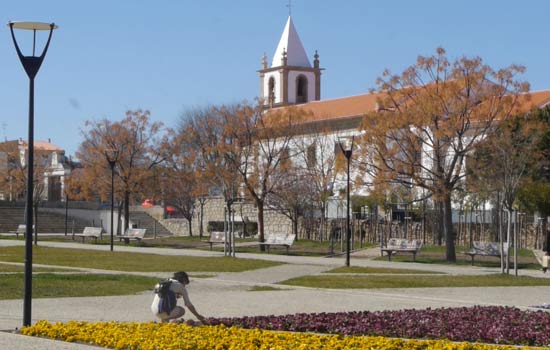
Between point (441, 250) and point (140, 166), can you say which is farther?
point (140, 166)

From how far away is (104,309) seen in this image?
15.6m

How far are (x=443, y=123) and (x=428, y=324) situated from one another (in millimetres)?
19312

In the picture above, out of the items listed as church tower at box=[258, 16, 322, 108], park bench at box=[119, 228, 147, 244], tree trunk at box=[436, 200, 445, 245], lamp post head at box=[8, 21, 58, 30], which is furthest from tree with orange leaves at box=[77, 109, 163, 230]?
church tower at box=[258, 16, 322, 108]

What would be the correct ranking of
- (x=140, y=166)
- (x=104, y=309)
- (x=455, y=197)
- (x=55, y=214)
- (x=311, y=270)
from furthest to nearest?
(x=55, y=214)
(x=140, y=166)
(x=455, y=197)
(x=311, y=270)
(x=104, y=309)

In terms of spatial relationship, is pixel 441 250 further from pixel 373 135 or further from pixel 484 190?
pixel 373 135

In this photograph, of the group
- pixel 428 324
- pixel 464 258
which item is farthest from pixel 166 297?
pixel 464 258

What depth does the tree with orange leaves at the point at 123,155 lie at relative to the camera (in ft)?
153

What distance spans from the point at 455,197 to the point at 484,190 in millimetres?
7114

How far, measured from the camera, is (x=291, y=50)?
9800 cm

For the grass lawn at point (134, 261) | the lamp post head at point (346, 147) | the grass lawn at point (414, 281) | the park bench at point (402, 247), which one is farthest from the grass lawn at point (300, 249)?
the grass lawn at point (414, 281)

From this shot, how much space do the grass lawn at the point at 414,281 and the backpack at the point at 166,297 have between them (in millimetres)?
8176

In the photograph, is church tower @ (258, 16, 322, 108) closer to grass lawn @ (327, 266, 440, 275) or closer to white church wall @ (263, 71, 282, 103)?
white church wall @ (263, 71, 282, 103)

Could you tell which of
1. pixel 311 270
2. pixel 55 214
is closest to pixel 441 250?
pixel 311 270

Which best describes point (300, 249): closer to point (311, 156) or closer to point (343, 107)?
point (311, 156)
